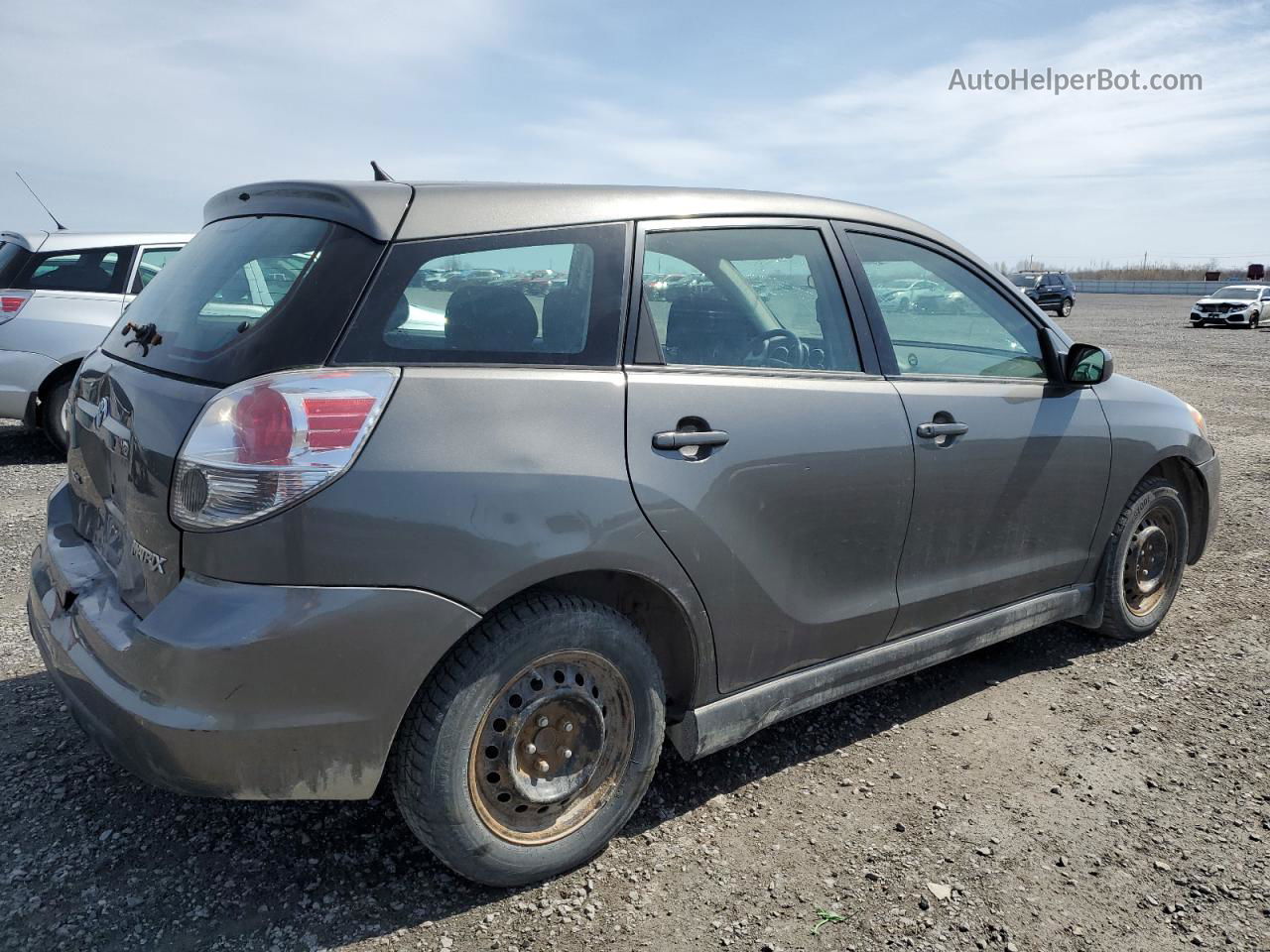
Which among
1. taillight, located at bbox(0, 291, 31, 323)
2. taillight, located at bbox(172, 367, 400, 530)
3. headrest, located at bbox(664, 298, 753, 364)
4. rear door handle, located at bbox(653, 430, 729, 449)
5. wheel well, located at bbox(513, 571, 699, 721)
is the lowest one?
wheel well, located at bbox(513, 571, 699, 721)

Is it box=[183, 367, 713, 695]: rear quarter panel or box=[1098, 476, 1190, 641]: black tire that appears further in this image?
box=[1098, 476, 1190, 641]: black tire

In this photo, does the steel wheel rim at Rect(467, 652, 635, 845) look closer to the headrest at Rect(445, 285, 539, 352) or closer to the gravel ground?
the gravel ground

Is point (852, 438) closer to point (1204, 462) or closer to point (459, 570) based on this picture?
point (459, 570)

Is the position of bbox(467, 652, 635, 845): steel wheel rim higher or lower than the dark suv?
lower

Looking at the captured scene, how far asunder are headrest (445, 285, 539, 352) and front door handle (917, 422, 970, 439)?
134cm

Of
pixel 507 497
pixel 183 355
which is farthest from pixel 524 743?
pixel 183 355

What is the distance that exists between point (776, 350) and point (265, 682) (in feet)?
5.58

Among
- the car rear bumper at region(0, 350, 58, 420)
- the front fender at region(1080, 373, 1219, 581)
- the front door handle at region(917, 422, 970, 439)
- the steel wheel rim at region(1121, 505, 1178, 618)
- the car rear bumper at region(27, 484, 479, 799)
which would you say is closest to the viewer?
the car rear bumper at region(27, 484, 479, 799)

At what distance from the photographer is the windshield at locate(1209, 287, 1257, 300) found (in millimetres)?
29750

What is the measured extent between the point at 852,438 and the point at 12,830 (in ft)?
8.55

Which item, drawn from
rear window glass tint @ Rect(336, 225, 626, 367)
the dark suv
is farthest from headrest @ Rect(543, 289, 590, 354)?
the dark suv

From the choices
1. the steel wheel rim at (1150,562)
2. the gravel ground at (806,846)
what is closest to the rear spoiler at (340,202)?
the gravel ground at (806,846)

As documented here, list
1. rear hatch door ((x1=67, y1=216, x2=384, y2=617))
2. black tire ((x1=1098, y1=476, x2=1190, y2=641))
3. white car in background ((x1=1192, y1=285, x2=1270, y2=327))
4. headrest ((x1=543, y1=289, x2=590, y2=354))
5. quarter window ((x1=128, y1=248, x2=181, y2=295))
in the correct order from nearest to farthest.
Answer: rear hatch door ((x1=67, y1=216, x2=384, y2=617))
headrest ((x1=543, y1=289, x2=590, y2=354))
black tire ((x1=1098, y1=476, x2=1190, y2=641))
quarter window ((x1=128, y1=248, x2=181, y2=295))
white car in background ((x1=1192, y1=285, x2=1270, y2=327))

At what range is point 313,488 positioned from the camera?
80.1 inches
